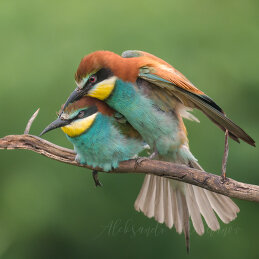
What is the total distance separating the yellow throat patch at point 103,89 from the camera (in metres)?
2.41

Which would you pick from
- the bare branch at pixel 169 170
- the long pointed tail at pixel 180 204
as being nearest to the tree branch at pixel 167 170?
the bare branch at pixel 169 170

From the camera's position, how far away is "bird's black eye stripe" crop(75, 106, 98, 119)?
2.46m

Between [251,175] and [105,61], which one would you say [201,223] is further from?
[105,61]

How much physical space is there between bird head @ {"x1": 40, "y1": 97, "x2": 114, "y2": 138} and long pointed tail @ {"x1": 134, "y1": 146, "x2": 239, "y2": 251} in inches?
19.3

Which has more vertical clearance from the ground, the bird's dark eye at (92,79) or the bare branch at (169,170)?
the bird's dark eye at (92,79)

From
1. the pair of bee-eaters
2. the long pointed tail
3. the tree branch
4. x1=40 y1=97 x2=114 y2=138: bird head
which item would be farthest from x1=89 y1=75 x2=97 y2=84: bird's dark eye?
the long pointed tail

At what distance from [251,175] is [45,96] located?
1.12 m

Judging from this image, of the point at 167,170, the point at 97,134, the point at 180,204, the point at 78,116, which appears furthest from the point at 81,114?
the point at 180,204

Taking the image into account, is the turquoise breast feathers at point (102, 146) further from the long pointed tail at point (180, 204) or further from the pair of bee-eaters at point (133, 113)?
the long pointed tail at point (180, 204)

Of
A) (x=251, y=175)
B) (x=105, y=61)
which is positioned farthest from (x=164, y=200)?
(x=105, y=61)

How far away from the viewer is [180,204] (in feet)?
9.39

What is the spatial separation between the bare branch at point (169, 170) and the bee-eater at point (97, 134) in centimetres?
6

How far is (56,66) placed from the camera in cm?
317

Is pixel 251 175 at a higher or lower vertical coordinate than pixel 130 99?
lower
